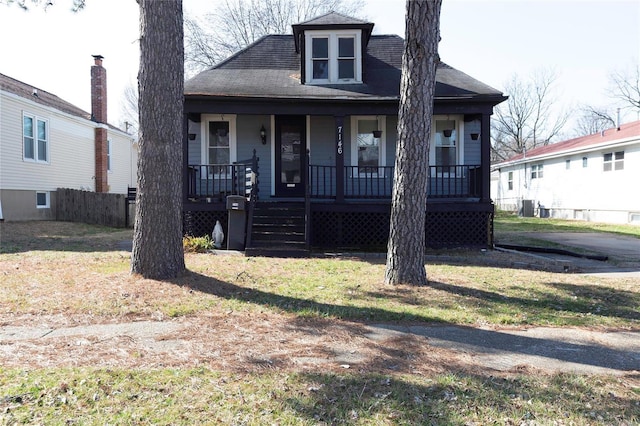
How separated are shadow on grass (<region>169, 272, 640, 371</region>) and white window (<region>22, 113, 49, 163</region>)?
1341cm

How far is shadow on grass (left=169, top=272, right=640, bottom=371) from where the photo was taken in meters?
3.96

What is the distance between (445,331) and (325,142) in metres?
8.62

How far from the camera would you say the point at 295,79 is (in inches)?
492

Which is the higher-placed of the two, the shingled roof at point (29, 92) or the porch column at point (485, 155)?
the shingled roof at point (29, 92)

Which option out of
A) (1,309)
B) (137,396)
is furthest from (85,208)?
(137,396)

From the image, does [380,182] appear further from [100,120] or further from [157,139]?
[100,120]

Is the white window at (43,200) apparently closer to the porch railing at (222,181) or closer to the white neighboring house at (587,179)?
the porch railing at (222,181)

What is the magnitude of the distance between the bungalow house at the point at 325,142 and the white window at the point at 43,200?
8219 mm

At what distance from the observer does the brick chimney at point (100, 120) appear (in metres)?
20.3

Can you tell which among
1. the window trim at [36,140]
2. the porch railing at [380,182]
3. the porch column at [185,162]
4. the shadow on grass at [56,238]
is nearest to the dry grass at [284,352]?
the shadow on grass at [56,238]

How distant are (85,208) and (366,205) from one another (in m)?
11.8

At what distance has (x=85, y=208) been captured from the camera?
659 inches

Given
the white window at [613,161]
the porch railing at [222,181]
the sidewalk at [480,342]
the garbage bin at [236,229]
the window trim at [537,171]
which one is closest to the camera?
the sidewalk at [480,342]

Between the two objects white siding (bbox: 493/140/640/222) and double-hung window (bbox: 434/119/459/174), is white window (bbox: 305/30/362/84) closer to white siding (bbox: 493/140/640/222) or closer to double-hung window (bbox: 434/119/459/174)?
double-hung window (bbox: 434/119/459/174)
